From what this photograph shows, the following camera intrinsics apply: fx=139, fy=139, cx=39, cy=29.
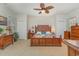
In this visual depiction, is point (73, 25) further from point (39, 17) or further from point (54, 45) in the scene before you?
point (39, 17)

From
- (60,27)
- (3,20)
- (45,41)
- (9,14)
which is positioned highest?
(9,14)

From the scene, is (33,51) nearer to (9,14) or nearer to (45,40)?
(45,40)

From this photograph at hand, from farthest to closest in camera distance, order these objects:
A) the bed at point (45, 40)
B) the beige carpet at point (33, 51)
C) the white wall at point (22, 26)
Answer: the white wall at point (22, 26) → the bed at point (45, 40) → the beige carpet at point (33, 51)

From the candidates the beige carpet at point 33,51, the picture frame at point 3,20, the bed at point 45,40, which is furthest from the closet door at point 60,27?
the picture frame at point 3,20

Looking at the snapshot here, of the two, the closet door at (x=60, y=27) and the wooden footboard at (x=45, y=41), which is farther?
the wooden footboard at (x=45, y=41)

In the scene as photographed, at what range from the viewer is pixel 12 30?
7.08 metres

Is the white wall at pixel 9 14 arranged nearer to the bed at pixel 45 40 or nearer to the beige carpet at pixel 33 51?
the bed at pixel 45 40

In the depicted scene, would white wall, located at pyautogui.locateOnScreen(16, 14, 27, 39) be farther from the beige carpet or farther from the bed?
the beige carpet

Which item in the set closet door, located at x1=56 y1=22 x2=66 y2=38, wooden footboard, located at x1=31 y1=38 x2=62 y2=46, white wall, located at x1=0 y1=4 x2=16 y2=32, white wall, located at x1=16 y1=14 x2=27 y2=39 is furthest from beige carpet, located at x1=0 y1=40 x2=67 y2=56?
white wall, located at x1=16 y1=14 x2=27 y2=39

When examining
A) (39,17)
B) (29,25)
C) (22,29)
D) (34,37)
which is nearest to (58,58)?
(39,17)

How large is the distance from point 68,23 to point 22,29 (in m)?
2.69

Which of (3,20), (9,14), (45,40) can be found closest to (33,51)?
(45,40)

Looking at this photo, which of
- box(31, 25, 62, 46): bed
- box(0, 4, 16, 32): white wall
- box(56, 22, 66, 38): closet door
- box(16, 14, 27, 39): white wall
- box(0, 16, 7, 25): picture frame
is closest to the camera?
box(0, 4, 16, 32): white wall

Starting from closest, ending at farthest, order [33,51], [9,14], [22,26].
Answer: [33,51] < [9,14] < [22,26]
